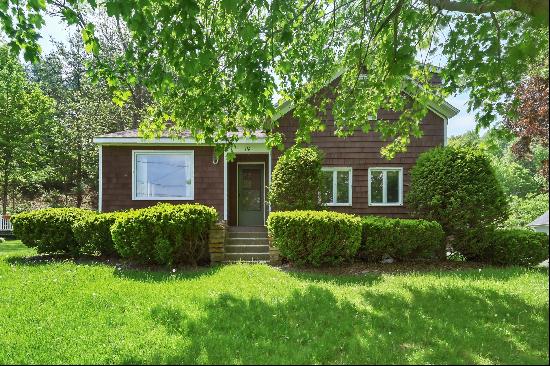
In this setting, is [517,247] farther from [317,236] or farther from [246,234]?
[246,234]

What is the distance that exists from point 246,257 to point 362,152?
5.43 meters

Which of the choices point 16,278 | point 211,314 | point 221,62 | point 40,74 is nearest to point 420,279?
point 211,314

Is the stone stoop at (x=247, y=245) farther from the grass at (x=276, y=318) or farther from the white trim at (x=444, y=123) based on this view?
the white trim at (x=444, y=123)

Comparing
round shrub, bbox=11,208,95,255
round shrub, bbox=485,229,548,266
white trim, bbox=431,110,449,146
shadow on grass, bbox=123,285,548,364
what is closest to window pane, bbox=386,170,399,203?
white trim, bbox=431,110,449,146

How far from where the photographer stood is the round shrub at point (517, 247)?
9704 mm

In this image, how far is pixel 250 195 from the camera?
1514cm

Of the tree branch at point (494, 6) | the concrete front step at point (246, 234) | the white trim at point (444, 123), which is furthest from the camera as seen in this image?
the white trim at point (444, 123)

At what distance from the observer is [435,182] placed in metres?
10.7

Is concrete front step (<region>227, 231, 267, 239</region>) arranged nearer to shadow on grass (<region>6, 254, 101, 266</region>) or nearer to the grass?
shadow on grass (<region>6, 254, 101, 266</region>)

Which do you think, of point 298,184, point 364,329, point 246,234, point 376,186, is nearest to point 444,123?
point 376,186

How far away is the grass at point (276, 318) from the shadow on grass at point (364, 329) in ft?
0.04

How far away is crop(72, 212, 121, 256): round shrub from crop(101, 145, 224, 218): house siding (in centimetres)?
304

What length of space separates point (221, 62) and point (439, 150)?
644cm

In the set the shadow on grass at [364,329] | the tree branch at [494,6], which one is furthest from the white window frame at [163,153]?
the tree branch at [494,6]
